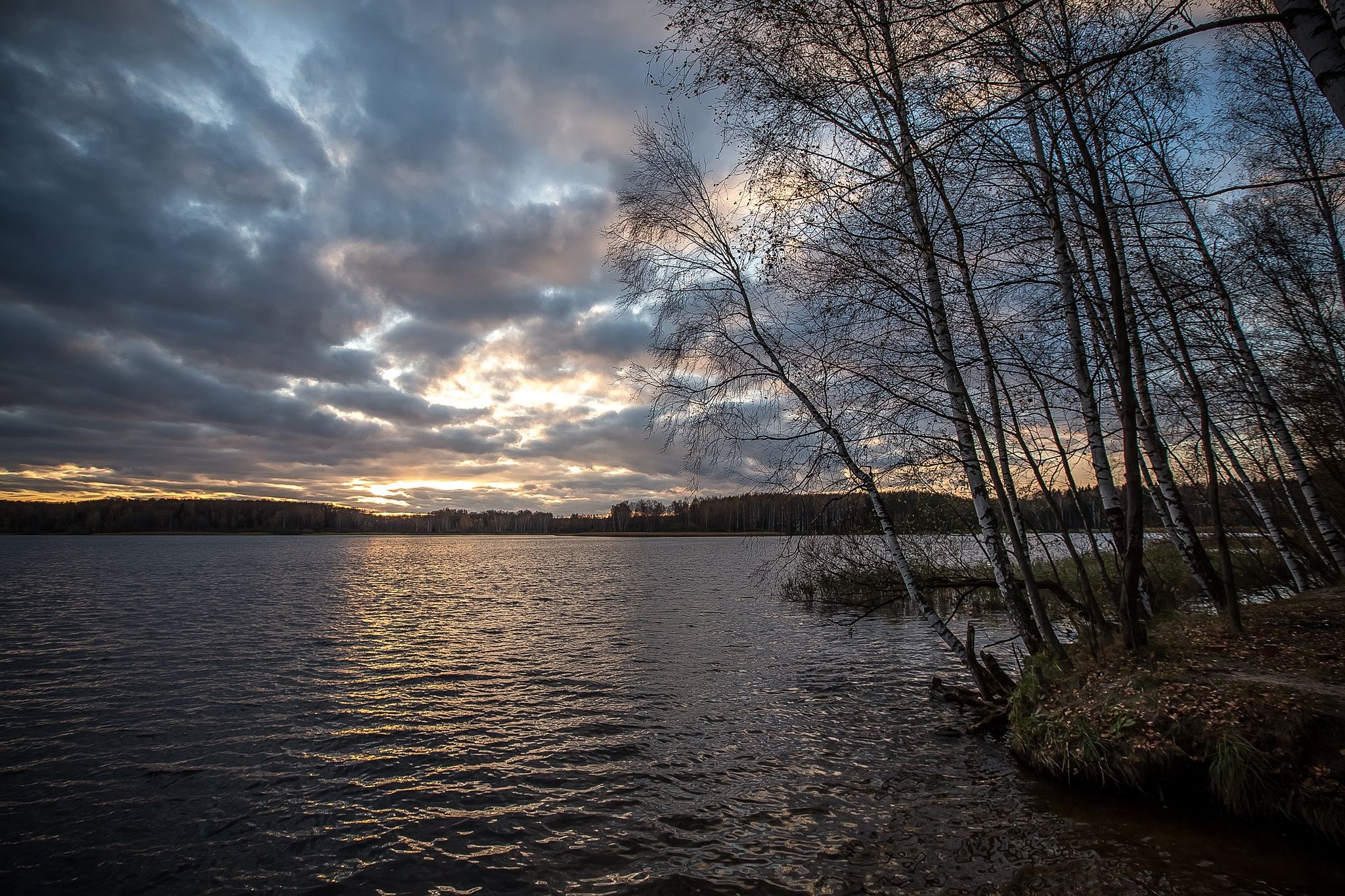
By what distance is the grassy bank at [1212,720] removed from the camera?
706 cm

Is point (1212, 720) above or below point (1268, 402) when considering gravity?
below

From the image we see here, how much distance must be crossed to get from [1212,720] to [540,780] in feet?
31.9

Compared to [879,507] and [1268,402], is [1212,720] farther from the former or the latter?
[1268,402]

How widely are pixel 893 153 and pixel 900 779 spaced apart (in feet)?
34.3

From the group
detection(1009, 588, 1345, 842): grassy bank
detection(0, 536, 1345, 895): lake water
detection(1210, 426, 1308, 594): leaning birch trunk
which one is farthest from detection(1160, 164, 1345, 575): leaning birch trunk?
detection(0, 536, 1345, 895): lake water

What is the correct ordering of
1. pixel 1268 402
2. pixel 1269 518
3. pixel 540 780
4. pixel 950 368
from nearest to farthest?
1. pixel 540 780
2. pixel 950 368
3. pixel 1268 402
4. pixel 1269 518

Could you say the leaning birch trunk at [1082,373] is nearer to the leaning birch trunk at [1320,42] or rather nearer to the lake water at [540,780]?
the lake water at [540,780]

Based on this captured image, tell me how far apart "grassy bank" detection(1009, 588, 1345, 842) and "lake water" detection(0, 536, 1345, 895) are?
522 mm

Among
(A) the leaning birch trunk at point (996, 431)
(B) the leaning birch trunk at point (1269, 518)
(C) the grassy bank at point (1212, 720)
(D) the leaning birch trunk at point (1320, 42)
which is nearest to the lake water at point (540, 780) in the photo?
(C) the grassy bank at point (1212, 720)

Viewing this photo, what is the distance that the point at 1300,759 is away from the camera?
7086 millimetres

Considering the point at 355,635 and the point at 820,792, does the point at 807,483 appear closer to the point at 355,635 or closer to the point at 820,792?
the point at 820,792

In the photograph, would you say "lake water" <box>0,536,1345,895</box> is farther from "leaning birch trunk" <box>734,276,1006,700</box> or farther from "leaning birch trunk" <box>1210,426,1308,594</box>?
"leaning birch trunk" <box>1210,426,1308,594</box>

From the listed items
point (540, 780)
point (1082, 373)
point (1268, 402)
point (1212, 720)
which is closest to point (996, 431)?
point (1082, 373)

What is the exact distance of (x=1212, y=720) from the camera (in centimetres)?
776
